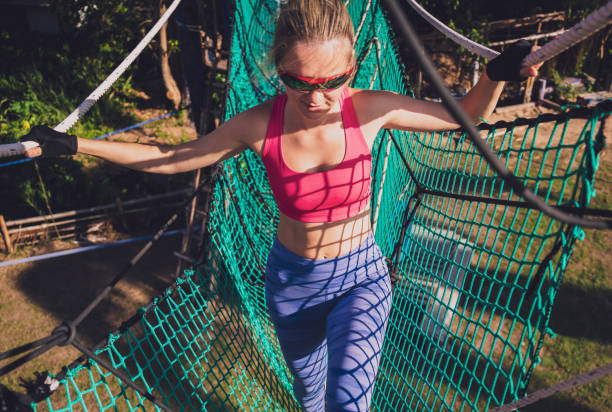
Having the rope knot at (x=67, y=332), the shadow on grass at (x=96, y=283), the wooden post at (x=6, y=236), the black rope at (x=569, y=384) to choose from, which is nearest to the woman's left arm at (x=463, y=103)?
the black rope at (x=569, y=384)

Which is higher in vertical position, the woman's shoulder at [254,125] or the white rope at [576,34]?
the white rope at [576,34]

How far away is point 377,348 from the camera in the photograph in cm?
124

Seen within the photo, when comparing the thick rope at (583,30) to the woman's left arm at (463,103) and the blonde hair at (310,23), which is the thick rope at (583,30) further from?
the blonde hair at (310,23)

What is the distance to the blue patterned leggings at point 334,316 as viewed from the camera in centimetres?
117

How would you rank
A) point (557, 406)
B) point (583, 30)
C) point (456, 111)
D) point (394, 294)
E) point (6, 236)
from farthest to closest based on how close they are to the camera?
point (6, 236) < point (557, 406) < point (394, 294) < point (583, 30) < point (456, 111)

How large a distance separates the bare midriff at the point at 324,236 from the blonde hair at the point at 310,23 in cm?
49

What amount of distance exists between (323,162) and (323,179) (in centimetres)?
5

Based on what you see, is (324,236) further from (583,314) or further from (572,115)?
(583,314)

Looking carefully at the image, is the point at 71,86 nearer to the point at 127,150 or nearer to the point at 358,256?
the point at 127,150

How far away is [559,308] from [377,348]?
8.27ft

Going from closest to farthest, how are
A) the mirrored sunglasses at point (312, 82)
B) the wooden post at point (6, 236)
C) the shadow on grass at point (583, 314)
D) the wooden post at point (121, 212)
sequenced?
the mirrored sunglasses at point (312, 82)
the shadow on grass at point (583, 314)
the wooden post at point (6, 236)
the wooden post at point (121, 212)

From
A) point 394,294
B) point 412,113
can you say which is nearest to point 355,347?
point 412,113

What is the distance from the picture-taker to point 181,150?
53.6 inches

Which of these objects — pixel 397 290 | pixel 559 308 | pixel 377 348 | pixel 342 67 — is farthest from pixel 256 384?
pixel 559 308
